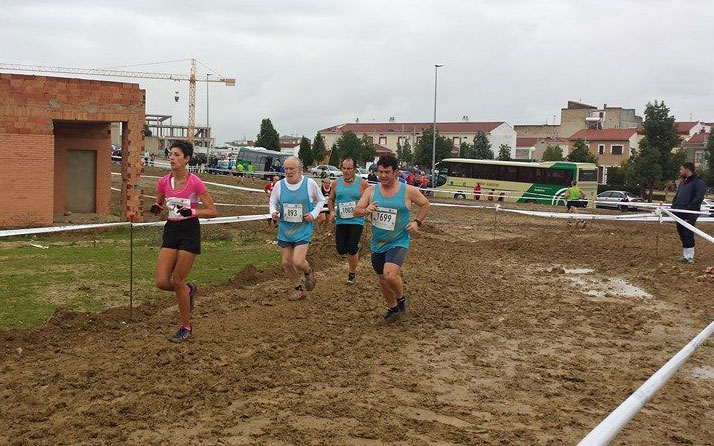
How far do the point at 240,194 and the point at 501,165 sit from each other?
20.8 m

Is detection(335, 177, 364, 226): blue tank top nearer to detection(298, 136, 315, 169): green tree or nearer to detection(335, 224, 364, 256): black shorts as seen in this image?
detection(335, 224, 364, 256): black shorts

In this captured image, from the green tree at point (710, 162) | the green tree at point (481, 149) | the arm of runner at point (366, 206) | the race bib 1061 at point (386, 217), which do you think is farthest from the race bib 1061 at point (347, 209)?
the green tree at point (481, 149)

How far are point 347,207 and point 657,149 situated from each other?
163ft

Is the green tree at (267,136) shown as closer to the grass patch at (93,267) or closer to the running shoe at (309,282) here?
the grass patch at (93,267)

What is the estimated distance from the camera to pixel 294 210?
977cm

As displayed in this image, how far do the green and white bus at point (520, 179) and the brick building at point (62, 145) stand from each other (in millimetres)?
26146

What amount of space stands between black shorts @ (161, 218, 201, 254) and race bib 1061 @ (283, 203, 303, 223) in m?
2.19

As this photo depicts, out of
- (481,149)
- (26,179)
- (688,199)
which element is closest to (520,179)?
(481,149)

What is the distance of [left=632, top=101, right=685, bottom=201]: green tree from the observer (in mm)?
55562

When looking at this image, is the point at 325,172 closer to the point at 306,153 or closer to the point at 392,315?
the point at 306,153

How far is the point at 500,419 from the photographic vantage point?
5.64 m

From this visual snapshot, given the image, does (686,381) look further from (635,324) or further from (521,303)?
(521,303)

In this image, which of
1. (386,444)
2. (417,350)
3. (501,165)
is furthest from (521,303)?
(501,165)

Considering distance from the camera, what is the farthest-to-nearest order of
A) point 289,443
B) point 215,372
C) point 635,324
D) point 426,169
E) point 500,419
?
point 426,169
point 635,324
point 215,372
point 500,419
point 289,443
